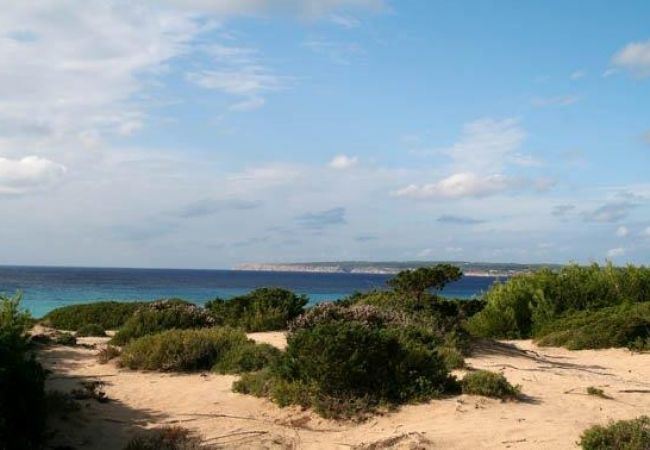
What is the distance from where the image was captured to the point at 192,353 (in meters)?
12.8

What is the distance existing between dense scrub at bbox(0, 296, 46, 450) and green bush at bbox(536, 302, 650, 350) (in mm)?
14226

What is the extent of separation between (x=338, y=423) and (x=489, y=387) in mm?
2396

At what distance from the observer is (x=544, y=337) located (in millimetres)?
19375

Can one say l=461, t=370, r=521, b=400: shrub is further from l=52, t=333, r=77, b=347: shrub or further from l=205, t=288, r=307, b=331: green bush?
l=52, t=333, r=77, b=347: shrub

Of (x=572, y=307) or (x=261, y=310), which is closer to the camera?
(x=261, y=310)

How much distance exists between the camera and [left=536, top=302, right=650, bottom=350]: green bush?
57.9 feet

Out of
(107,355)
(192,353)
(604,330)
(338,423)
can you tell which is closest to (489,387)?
(338,423)

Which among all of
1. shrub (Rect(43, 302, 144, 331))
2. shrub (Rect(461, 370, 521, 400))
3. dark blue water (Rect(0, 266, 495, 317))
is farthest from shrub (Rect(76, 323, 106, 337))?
shrub (Rect(461, 370, 521, 400))

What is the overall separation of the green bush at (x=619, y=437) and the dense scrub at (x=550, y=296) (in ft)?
43.3

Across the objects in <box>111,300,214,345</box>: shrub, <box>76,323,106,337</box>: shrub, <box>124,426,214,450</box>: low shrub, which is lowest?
<box>124,426,214,450</box>: low shrub

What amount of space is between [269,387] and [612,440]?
5.12 metres

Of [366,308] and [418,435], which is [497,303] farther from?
[418,435]

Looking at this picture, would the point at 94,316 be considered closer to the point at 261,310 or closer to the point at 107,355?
the point at 261,310

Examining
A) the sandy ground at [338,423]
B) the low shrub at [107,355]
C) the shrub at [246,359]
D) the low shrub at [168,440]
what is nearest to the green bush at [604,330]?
the sandy ground at [338,423]
